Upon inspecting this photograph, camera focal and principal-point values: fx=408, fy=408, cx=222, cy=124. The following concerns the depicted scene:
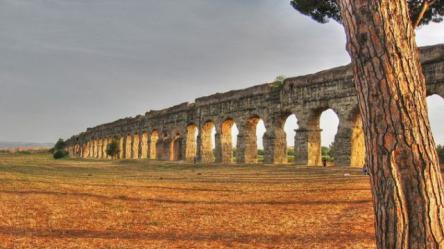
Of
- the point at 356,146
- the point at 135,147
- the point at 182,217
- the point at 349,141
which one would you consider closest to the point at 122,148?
the point at 135,147

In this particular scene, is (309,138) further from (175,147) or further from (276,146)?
(175,147)

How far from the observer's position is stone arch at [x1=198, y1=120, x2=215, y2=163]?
1199 inches

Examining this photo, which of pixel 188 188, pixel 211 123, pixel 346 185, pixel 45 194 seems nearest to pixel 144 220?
pixel 45 194

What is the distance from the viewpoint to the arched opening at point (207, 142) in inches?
1201

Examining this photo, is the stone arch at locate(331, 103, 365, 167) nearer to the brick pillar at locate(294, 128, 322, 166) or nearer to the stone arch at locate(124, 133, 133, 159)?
the brick pillar at locate(294, 128, 322, 166)

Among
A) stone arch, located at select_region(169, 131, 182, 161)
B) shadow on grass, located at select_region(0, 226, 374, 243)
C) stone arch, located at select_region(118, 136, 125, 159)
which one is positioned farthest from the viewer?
stone arch, located at select_region(118, 136, 125, 159)

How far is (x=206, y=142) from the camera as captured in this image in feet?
101

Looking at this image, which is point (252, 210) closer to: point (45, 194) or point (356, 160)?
point (45, 194)

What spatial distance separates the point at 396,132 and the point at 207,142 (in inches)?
1122

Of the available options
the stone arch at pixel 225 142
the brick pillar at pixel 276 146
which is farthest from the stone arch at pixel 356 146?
the stone arch at pixel 225 142

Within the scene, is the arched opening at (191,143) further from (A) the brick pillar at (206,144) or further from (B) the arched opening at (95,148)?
(B) the arched opening at (95,148)

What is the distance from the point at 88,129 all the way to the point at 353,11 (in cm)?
6441

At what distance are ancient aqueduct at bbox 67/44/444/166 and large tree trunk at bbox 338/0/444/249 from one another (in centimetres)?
1499

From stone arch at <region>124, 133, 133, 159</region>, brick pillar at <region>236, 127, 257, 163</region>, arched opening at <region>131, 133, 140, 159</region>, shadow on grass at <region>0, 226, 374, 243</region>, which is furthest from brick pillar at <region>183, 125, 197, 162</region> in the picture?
shadow on grass at <region>0, 226, 374, 243</region>
